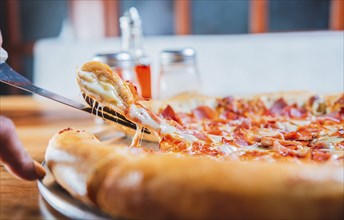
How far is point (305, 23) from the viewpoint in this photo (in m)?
3.27

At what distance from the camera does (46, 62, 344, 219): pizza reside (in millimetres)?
476

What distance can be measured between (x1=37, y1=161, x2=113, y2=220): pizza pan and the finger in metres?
0.02

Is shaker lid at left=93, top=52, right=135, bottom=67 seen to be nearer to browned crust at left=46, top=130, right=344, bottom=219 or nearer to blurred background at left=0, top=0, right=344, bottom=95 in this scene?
browned crust at left=46, top=130, right=344, bottom=219

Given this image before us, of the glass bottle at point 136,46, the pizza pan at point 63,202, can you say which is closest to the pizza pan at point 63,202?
the pizza pan at point 63,202

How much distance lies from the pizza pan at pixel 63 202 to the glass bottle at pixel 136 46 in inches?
33.9

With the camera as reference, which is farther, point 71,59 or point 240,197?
point 71,59

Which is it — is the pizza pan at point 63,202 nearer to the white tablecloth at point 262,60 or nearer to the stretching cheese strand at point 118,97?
the stretching cheese strand at point 118,97

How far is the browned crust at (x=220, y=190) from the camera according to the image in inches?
18.6

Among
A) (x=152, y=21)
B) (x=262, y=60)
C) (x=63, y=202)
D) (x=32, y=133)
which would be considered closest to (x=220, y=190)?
(x=63, y=202)

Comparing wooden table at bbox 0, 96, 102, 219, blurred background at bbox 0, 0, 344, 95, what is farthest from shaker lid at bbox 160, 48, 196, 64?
blurred background at bbox 0, 0, 344, 95

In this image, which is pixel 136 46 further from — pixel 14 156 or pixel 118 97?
pixel 14 156

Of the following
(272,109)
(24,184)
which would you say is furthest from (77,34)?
(24,184)

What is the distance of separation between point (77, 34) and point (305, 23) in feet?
5.21

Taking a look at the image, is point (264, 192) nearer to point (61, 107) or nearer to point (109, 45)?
point (61, 107)
